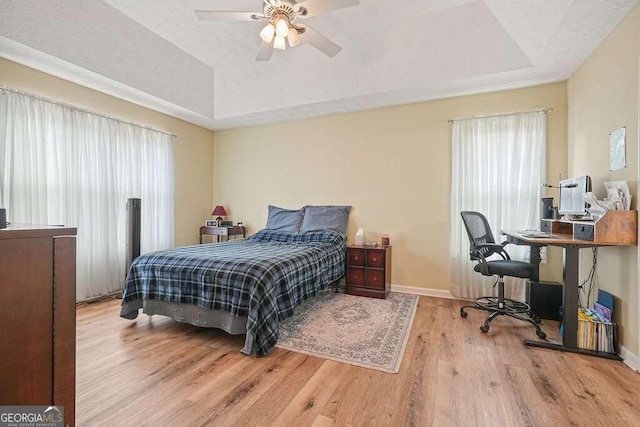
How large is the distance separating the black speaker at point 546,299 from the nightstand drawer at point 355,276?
178cm

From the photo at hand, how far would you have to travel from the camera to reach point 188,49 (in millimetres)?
3830

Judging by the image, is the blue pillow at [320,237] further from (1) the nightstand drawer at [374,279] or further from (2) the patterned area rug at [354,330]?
(2) the patterned area rug at [354,330]

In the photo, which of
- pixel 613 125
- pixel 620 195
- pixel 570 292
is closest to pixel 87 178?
pixel 570 292

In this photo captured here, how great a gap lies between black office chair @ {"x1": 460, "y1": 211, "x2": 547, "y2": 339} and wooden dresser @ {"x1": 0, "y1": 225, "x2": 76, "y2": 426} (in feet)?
9.49

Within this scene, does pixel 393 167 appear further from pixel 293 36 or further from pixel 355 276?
pixel 293 36

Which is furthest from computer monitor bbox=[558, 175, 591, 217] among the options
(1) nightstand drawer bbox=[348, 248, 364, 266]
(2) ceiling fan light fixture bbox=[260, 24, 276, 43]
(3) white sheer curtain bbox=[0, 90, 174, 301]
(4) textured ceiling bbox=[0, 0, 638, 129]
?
(3) white sheer curtain bbox=[0, 90, 174, 301]

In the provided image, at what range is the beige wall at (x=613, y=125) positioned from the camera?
2.14m

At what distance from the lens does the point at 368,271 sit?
3.79m

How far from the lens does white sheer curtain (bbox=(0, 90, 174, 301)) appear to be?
9.39 ft

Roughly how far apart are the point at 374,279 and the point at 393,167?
1501 millimetres

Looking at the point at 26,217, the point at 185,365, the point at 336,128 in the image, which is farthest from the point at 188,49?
the point at 185,365

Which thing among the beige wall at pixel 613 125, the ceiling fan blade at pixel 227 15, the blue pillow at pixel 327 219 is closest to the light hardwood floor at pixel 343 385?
Answer: the beige wall at pixel 613 125

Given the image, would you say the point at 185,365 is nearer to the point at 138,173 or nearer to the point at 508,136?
the point at 138,173

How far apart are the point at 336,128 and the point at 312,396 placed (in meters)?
3.51
